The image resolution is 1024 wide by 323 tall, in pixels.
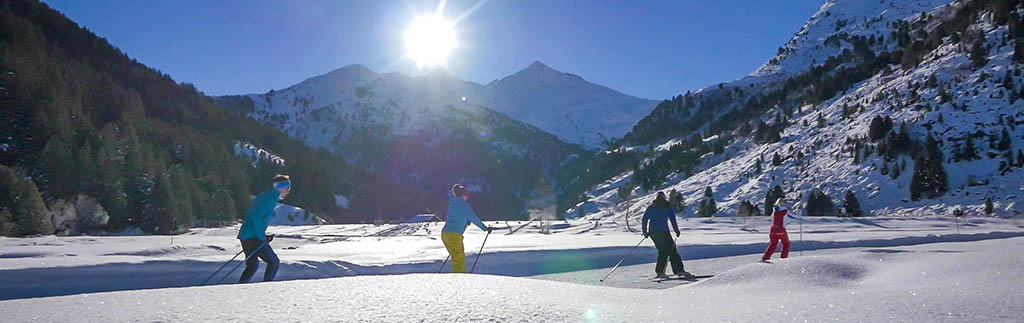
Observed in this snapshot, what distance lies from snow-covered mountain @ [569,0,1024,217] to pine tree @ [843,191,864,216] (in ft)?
1.78

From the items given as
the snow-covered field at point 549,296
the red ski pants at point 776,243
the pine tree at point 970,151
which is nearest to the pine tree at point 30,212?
the snow-covered field at point 549,296

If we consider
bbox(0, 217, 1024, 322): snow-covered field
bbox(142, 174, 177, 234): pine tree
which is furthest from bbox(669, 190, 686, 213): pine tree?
bbox(142, 174, 177, 234): pine tree

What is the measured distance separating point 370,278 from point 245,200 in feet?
211

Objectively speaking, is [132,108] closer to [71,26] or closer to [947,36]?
[71,26]

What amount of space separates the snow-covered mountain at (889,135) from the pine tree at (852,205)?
54 centimetres

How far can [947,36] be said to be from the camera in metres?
44.5

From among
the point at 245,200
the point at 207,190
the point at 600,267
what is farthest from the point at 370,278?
the point at 245,200

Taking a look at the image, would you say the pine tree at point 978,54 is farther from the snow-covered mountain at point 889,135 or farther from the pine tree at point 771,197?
the pine tree at point 771,197

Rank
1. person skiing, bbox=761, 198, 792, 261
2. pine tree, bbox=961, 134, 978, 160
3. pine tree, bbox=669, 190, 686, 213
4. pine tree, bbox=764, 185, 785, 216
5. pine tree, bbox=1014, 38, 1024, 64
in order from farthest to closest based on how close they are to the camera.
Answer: pine tree, bbox=669, 190, 686, 213, pine tree, bbox=764, 185, 785, 216, pine tree, bbox=1014, 38, 1024, 64, pine tree, bbox=961, 134, 978, 160, person skiing, bbox=761, 198, 792, 261

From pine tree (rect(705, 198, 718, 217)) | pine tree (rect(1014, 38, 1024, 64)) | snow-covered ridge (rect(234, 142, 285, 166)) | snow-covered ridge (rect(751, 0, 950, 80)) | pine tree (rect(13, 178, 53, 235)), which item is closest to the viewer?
pine tree (rect(13, 178, 53, 235))

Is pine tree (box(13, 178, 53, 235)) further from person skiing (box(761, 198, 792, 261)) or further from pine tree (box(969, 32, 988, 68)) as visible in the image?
pine tree (box(969, 32, 988, 68))

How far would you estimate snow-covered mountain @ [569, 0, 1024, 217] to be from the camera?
28891 millimetres

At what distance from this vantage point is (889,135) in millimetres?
32562

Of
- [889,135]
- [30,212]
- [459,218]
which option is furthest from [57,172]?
[889,135]
